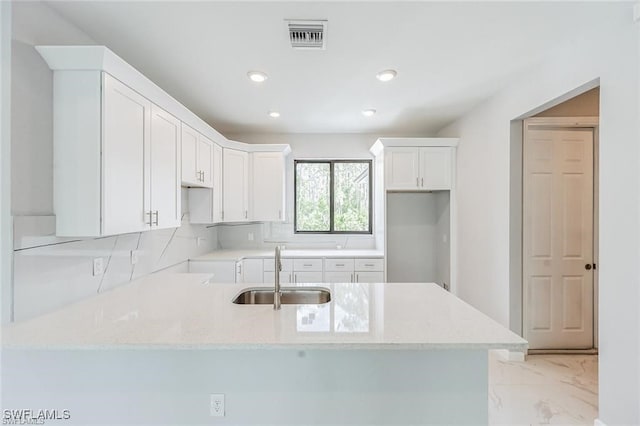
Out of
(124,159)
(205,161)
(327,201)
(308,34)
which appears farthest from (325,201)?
(124,159)

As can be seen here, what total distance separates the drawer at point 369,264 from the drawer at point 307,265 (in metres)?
0.47

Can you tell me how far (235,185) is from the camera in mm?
3826

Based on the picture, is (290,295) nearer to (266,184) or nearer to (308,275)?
(308,275)

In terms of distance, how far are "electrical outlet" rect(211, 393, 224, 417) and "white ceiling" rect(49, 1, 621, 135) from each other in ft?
6.70

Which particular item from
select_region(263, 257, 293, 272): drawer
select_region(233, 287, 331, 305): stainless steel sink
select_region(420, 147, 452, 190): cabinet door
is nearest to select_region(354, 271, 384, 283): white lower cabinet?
select_region(263, 257, 293, 272): drawer

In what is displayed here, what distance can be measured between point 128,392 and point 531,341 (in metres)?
3.40

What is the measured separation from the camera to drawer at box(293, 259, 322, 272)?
12.4 feet

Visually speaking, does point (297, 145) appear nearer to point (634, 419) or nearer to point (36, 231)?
point (36, 231)

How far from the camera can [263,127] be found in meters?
4.12

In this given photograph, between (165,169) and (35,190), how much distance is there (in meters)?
0.78

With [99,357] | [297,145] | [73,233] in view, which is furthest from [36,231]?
[297,145]

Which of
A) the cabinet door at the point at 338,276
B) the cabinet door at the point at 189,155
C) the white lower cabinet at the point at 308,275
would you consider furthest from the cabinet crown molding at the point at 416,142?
the cabinet door at the point at 189,155

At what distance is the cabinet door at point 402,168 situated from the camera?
387 cm

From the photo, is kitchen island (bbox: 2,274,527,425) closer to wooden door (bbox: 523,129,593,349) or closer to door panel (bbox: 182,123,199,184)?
door panel (bbox: 182,123,199,184)
